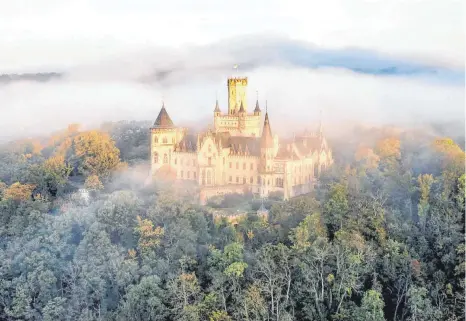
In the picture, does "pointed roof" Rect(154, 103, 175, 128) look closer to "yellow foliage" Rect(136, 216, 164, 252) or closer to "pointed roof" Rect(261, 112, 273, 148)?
"pointed roof" Rect(261, 112, 273, 148)

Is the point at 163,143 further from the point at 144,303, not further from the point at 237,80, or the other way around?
the point at 144,303

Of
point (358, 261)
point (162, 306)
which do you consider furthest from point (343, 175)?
point (162, 306)

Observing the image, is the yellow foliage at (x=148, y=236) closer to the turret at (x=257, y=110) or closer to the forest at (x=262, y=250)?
the forest at (x=262, y=250)

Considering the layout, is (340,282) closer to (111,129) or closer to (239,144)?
(239,144)

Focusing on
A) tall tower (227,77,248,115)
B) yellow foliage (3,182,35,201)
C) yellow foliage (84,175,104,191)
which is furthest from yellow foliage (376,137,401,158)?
yellow foliage (3,182,35,201)

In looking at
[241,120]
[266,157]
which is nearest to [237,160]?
[266,157]

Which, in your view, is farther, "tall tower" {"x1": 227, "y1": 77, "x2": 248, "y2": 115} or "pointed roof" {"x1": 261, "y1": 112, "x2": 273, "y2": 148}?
"tall tower" {"x1": 227, "y1": 77, "x2": 248, "y2": 115}
